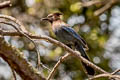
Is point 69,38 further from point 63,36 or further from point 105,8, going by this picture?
point 105,8

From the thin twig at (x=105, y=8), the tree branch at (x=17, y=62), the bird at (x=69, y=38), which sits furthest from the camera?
the thin twig at (x=105, y=8)

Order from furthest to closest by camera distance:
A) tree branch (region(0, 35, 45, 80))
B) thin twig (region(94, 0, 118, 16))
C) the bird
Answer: thin twig (region(94, 0, 118, 16)) < the bird < tree branch (region(0, 35, 45, 80))

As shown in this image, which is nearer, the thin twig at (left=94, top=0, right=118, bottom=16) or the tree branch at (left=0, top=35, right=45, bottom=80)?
the tree branch at (left=0, top=35, right=45, bottom=80)

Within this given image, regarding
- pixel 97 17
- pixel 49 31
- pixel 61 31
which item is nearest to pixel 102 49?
pixel 97 17

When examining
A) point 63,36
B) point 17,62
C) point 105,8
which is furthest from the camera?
point 105,8

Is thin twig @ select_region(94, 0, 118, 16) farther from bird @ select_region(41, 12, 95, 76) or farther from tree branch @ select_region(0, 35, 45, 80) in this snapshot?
tree branch @ select_region(0, 35, 45, 80)

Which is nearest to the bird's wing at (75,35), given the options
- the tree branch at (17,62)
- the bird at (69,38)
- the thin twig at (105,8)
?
the bird at (69,38)

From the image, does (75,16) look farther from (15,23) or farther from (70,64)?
(15,23)

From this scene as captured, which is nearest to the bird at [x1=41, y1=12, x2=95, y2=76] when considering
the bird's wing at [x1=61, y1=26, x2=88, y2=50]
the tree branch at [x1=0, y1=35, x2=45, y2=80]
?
the bird's wing at [x1=61, y1=26, x2=88, y2=50]

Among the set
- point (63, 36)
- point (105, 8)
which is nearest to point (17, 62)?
point (63, 36)

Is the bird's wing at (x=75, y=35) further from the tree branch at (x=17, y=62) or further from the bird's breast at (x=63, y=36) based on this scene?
the tree branch at (x=17, y=62)

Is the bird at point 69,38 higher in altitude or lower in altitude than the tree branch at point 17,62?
lower

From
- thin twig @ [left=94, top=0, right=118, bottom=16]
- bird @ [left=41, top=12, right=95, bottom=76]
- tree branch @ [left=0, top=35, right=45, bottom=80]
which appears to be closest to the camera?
tree branch @ [left=0, top=35, right=45, bottom=80]

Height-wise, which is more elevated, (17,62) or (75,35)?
(17,62)
